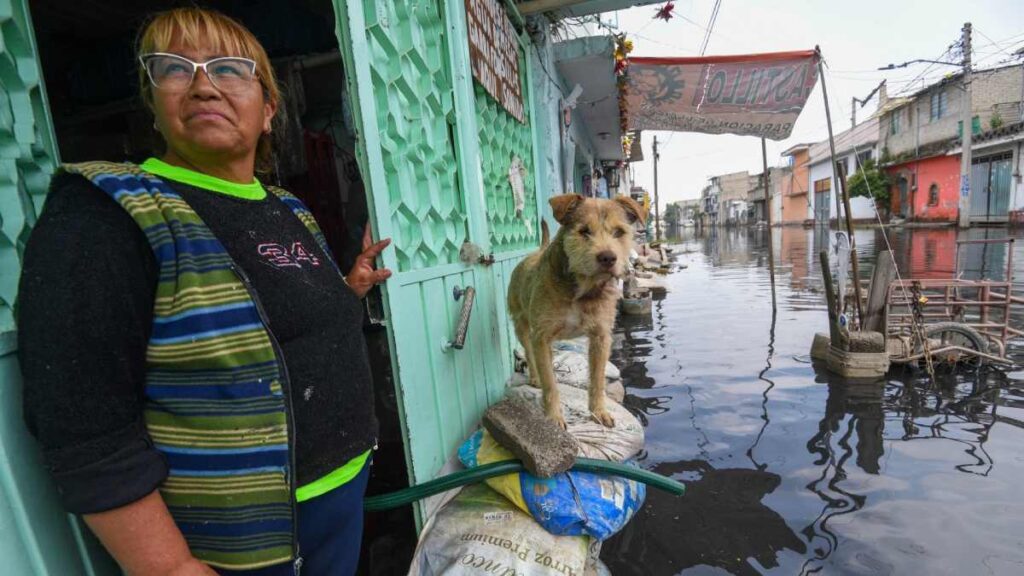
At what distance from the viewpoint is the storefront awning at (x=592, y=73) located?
645 cm

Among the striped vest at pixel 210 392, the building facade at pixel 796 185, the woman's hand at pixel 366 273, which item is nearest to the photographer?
the striped vest at pixel 210 392

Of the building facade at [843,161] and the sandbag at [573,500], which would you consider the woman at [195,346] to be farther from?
the building facade at [843,161]

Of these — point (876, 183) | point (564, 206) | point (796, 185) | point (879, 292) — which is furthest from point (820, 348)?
→ point (796, 185)

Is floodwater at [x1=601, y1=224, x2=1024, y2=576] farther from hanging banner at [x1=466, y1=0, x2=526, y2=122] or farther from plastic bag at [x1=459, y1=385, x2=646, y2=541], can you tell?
hanging banner at [x1=466, y1=0, x2=526, y2=122]

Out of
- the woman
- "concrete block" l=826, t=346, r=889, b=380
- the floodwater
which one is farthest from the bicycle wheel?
the woman

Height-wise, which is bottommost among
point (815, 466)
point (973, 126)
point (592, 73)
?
point (815, 466)

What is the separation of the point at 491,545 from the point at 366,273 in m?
1.41

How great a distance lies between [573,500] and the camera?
2174 millimetres

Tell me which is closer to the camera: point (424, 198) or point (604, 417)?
point (424, 198)

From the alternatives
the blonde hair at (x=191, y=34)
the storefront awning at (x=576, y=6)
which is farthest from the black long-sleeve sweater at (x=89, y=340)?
the storefront awning at (x=576, y=6)

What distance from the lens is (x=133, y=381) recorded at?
0.89 metres

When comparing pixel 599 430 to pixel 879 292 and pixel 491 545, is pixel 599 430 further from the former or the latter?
pixel 879 292

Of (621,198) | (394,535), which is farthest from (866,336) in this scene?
(394,535)

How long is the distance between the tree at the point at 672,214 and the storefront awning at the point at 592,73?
9139cm
